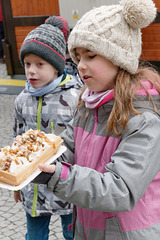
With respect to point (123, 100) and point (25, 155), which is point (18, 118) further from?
point (123, 100)

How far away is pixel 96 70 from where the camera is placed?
1.86 meters

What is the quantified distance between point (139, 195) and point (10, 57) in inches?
369

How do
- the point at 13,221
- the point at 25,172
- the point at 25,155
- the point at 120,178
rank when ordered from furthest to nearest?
the point at 13,221, the point at 25,155, the point at 25,172, the point at 120,178

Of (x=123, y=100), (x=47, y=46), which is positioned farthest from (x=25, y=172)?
(x=47, y=46)

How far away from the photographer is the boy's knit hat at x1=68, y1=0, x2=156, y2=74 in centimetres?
182

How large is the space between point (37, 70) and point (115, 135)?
1.27m

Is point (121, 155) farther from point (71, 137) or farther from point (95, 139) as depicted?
point (71, 137)

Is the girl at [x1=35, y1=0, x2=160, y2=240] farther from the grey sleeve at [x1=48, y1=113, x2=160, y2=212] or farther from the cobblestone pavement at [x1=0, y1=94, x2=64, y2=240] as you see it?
the cobblestone pavement at [x1=0, y1=94, x2=64, y2=240]

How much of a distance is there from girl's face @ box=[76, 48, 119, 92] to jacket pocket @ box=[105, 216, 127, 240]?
71cm

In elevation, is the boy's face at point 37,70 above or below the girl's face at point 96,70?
below

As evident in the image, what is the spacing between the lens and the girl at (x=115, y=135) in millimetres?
1656

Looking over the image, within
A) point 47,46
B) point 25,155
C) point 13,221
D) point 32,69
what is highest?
point 47,46

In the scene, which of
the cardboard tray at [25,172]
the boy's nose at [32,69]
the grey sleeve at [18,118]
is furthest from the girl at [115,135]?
the grey sleeve at [18,118]

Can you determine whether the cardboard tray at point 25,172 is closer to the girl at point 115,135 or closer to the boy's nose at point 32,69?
the girl at point 115,135
